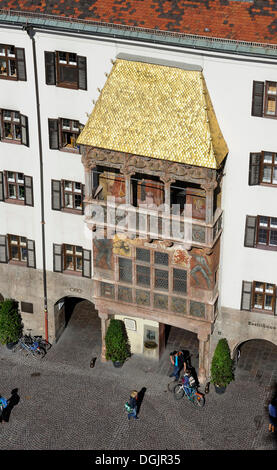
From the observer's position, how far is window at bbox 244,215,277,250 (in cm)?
4509

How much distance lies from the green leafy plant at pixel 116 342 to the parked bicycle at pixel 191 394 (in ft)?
11.9

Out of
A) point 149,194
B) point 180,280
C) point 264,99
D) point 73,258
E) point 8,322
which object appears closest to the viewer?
point 264,99

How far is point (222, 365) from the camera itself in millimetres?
48406

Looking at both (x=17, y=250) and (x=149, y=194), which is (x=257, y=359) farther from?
(x=17, y=250)

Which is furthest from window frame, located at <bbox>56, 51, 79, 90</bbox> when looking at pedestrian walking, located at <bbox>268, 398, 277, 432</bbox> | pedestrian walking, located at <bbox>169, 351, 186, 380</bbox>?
pedestrian walking, located at <bbox>268, 398, 277, 432</bbox>

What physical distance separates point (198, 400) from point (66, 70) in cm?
1825

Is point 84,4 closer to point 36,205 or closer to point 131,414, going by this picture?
point 36,205

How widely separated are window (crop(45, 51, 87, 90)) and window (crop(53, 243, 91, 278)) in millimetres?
9175

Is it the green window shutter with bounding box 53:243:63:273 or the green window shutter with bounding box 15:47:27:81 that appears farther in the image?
the green window shutter with bounding box 53:243:63:273

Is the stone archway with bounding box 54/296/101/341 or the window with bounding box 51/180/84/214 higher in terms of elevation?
the window with bounding box 51/180/84/214

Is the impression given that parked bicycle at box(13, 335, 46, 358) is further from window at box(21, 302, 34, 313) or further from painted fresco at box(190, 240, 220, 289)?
painted fresco at box(190, 240, 220, 289)

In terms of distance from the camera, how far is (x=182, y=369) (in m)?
50.9

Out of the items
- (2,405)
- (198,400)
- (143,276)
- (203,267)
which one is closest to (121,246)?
(143,276)
